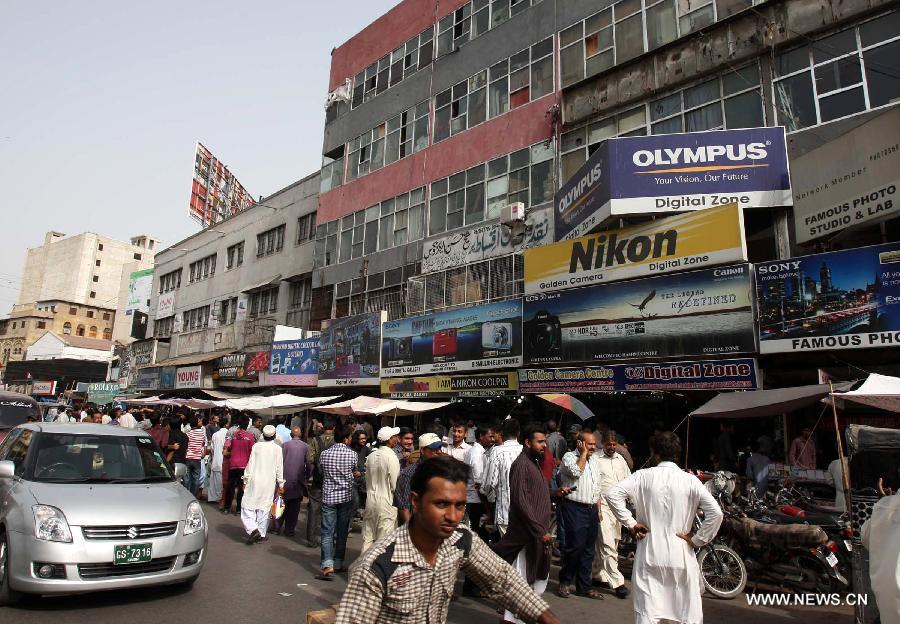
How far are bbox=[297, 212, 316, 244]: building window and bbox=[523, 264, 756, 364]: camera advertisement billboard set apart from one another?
53.4ft

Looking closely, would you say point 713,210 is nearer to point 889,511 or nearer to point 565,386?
point 565,386

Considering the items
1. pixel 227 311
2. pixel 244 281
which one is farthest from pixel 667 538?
pixel 227 311

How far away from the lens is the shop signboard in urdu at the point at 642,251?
11.9 meters

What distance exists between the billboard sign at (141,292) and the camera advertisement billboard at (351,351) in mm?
26963

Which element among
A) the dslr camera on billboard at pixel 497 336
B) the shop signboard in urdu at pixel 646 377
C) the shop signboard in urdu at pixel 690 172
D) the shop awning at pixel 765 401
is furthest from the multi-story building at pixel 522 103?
the shop awning at pixel 765 401

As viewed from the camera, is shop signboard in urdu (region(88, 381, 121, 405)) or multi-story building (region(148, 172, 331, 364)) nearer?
multi-story building (region(148, 172, 331, 364))

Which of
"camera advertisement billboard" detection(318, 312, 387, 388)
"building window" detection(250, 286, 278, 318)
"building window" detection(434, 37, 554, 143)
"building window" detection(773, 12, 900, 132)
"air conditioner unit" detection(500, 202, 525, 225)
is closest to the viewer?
"building window" detection(773, 12, 900, 132)

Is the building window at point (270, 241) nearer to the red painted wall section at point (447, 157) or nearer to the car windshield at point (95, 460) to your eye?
the red painted wall section at point (447, 157)

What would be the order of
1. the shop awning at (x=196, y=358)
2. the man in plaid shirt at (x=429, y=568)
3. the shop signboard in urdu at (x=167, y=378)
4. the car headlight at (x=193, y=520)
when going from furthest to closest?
the shop signboard in urdu at (x=167, y=378)
the shop awning at (x=196, y=358)
the car headlight at (x=193, y=520)
the man in plaid shirt at (x=429, y=568)

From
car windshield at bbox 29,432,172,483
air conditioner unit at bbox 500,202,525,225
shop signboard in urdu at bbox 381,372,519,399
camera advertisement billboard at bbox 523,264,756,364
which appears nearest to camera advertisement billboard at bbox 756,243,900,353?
camera advertisement billboard at bbox 523,264,756,364

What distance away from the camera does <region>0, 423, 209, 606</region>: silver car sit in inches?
203

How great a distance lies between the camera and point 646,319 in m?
12.8

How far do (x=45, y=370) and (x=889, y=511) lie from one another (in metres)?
63.9

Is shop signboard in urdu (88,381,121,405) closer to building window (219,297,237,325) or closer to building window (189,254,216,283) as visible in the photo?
building window (189,254,216,283)
